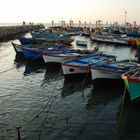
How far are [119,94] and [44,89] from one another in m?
5.57

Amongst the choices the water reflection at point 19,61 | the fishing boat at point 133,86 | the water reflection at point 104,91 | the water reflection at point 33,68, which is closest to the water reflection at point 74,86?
the water reflection at point 104,91

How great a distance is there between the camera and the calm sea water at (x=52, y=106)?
1426 cm

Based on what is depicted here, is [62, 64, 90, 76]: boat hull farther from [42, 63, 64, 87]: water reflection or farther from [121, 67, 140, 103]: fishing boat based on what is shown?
[121, 67, 140, 103]: fishing boat

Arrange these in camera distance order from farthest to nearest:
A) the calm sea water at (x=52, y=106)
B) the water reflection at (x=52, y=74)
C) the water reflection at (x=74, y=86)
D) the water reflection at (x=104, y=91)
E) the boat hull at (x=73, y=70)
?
the water reflection at (x=52, y=74) < the boat hull at (x=73, y=70) < the water reflection at (x=74, y=86) < the water reflection at (x=104, y=91) < the calm sea water at (x=52, y=106)

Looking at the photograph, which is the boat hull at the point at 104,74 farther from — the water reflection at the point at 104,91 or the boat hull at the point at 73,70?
the boat hull at the point at 73,70

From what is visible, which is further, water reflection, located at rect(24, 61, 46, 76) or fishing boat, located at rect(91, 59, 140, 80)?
water reflection, located at rect(24, 61, 46, 76)

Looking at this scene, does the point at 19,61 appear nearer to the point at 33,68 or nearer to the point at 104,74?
the point at 33,68

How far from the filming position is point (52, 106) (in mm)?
18094

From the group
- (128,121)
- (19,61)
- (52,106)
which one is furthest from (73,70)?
(19,61)

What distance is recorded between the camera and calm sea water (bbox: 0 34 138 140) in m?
14.3

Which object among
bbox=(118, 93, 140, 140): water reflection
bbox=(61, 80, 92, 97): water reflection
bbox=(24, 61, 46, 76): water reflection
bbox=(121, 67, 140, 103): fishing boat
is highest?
bbox=(121, 67, 140, 103): fishing boat

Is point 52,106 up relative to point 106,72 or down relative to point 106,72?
down

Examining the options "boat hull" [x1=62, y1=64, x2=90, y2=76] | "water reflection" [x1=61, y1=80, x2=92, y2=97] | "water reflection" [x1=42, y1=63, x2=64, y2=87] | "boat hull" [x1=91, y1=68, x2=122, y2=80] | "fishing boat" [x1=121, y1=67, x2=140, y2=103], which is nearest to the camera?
"fishing boat" [x1=121, y1=67, x2=140, y2=103]

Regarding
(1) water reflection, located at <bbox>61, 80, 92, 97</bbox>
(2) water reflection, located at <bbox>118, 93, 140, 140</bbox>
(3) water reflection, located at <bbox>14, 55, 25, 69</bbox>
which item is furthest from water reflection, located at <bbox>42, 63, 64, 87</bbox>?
(2) water reflection, located at <bbox>118, 93, 140, 140</bbox>
